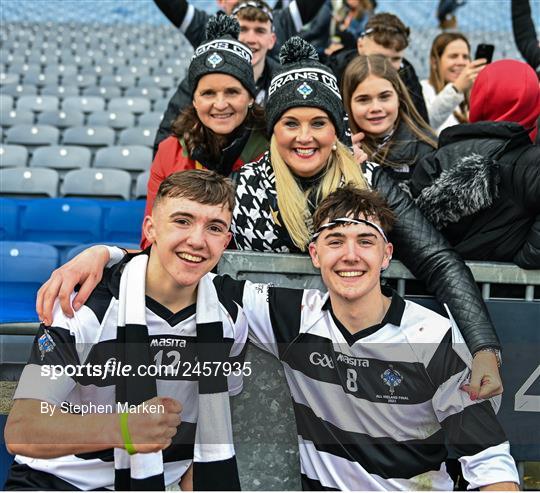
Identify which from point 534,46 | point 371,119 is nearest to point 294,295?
point 371,119

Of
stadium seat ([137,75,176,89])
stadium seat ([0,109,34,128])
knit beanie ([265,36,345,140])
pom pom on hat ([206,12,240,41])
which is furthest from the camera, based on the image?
stadium seat ([137,75,176,89])

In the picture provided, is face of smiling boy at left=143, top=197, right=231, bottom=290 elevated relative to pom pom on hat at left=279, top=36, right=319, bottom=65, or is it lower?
lower

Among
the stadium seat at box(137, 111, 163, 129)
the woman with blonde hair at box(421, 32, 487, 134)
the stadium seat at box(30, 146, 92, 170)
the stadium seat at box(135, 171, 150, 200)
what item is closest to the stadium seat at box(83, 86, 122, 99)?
the stadium seat at box(137, 111, 163, 129)

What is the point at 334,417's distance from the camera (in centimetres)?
Result: 258

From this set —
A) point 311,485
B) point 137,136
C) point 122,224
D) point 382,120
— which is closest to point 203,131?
point 382,120

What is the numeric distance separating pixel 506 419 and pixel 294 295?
2.78 feet

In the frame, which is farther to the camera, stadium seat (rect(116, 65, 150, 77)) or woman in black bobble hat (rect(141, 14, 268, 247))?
stadium seat (rect(116, 65, 150, 77))

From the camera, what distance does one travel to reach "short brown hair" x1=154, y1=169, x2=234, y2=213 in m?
2.59

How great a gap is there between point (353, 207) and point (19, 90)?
722cm

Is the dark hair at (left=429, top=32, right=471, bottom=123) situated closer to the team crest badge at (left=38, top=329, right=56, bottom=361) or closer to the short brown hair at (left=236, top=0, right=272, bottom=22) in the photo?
the short brown hair at (left=236, top=0, right=272, bottom=22)

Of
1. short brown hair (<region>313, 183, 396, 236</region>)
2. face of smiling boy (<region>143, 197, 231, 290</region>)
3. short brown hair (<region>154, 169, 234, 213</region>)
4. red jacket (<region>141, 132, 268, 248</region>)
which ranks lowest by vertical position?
face of smiling boy (<region>143, 197, 231, 290</region>)

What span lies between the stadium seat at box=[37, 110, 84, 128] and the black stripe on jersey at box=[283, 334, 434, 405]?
5899 mm

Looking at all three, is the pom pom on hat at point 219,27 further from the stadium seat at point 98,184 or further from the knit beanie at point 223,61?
the stadium seat at point 98,184

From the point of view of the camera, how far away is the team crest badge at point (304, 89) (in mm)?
3020
